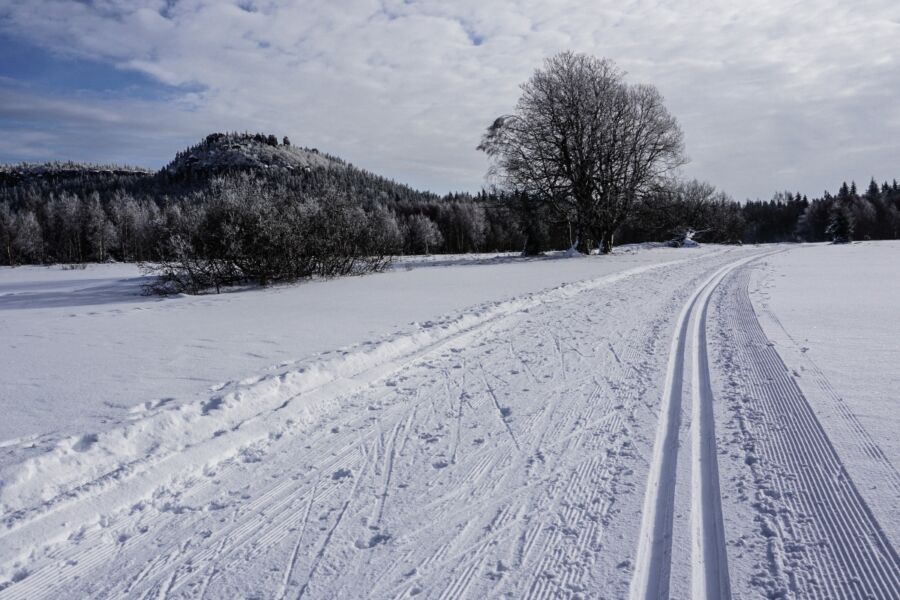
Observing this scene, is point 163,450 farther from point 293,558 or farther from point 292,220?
point 292,220

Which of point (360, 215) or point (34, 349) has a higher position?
point (360, 215)

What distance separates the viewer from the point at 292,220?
1689 cm

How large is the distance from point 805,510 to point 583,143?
28.3m

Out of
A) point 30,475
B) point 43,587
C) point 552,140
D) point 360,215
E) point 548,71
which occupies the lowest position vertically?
point 43,587

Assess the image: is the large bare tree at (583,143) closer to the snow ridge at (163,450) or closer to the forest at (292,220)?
the forest at (292,220)

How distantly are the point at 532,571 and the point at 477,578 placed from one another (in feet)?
0.94

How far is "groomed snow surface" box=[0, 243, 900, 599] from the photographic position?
2445 millimetres

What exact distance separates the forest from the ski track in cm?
1450

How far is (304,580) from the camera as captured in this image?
2398 millimetres

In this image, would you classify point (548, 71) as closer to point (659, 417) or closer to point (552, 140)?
point (552, 140)

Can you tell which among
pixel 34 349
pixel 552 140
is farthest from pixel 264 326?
pixel 552 140

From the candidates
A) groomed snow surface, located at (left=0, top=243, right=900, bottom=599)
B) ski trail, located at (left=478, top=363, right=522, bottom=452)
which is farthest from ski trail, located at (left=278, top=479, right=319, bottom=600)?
ski trail, located at (left=478, top=363, right=522, bottom=452)

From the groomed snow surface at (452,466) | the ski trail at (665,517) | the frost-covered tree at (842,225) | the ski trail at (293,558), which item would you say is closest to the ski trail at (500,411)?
the groomed snow surface at (452,466)

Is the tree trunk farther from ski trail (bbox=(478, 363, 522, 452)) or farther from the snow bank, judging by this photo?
ski trail (bbox=(478, 363, 522, 452))
